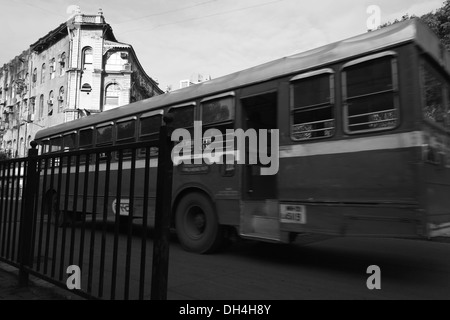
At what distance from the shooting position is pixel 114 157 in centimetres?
342

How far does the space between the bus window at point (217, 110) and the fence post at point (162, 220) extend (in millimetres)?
3612

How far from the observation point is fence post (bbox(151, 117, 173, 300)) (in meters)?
2.80

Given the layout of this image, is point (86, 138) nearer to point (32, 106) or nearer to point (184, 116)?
point (184, 116)

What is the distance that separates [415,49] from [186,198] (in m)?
4.33

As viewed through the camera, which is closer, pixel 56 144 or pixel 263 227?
pixel 263 227

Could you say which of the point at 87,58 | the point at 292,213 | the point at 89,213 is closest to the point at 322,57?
the point at 292,213

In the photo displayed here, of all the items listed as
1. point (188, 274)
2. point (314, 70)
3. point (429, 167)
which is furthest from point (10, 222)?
point (429, 167)

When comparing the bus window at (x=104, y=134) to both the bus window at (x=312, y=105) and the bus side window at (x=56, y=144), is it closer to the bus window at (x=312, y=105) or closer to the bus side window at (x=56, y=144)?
the bus side window at (x=56, y=144)

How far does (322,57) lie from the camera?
526cm

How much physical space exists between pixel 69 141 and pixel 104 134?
183 cm

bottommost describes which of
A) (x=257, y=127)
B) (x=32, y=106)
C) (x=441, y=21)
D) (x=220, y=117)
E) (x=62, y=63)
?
(x=257, y=127)

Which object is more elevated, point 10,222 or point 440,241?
point 10,222

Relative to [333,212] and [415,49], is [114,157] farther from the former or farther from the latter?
[415,49]

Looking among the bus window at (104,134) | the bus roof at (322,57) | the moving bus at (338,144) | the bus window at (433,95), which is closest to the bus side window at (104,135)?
the bus window at (104,134)
